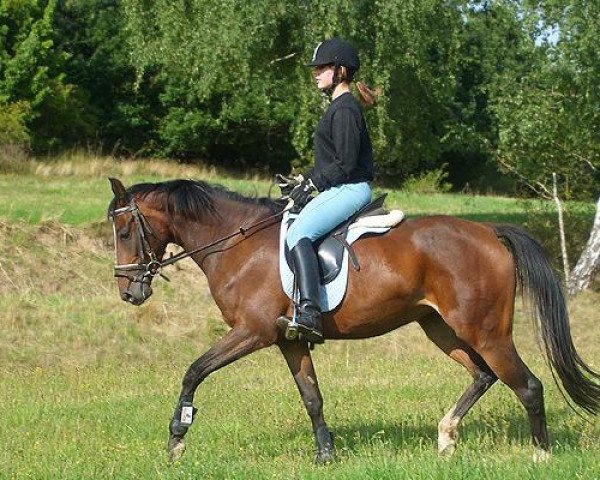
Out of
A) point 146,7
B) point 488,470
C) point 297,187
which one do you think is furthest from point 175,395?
point 146,7

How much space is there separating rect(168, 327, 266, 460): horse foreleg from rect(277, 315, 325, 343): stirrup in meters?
0.23

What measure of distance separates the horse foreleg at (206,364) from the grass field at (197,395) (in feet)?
0.71

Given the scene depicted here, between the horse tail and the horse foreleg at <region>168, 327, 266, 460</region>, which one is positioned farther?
the horse tail

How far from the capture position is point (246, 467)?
25.0ft

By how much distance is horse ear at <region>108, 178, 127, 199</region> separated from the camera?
899cm

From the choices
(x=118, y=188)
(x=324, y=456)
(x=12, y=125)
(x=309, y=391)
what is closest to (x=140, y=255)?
(x=118, y=188)

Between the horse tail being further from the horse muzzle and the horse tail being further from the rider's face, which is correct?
the horse muzzle

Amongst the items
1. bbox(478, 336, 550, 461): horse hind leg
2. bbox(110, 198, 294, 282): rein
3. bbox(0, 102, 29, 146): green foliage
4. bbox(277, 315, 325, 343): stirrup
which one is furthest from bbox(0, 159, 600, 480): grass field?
bbox(0, 102, 29, 146): green foliage

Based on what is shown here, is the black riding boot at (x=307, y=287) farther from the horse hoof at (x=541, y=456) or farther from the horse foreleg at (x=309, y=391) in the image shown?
the horse hoof at (x=541, y=456)

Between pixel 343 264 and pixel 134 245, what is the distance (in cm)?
180

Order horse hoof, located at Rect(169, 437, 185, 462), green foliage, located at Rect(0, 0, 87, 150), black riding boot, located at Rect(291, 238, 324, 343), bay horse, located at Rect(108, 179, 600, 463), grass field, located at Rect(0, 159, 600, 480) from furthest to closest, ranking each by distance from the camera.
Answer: green foliage, located at Rect(0, 0, 87, 150)
bay horse, located at Rect(108, 179, 600, 463)
horse hoof, located at Rect(169, 437, 185, 462)
black riding boot, located at Rect(291, 238, 324, 343)
grass field, located at Rect(0, 159, 600, 480)

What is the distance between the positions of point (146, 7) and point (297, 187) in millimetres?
18616

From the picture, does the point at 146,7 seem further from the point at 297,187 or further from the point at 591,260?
the point at 297,187

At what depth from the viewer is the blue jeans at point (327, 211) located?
28.2 ft
